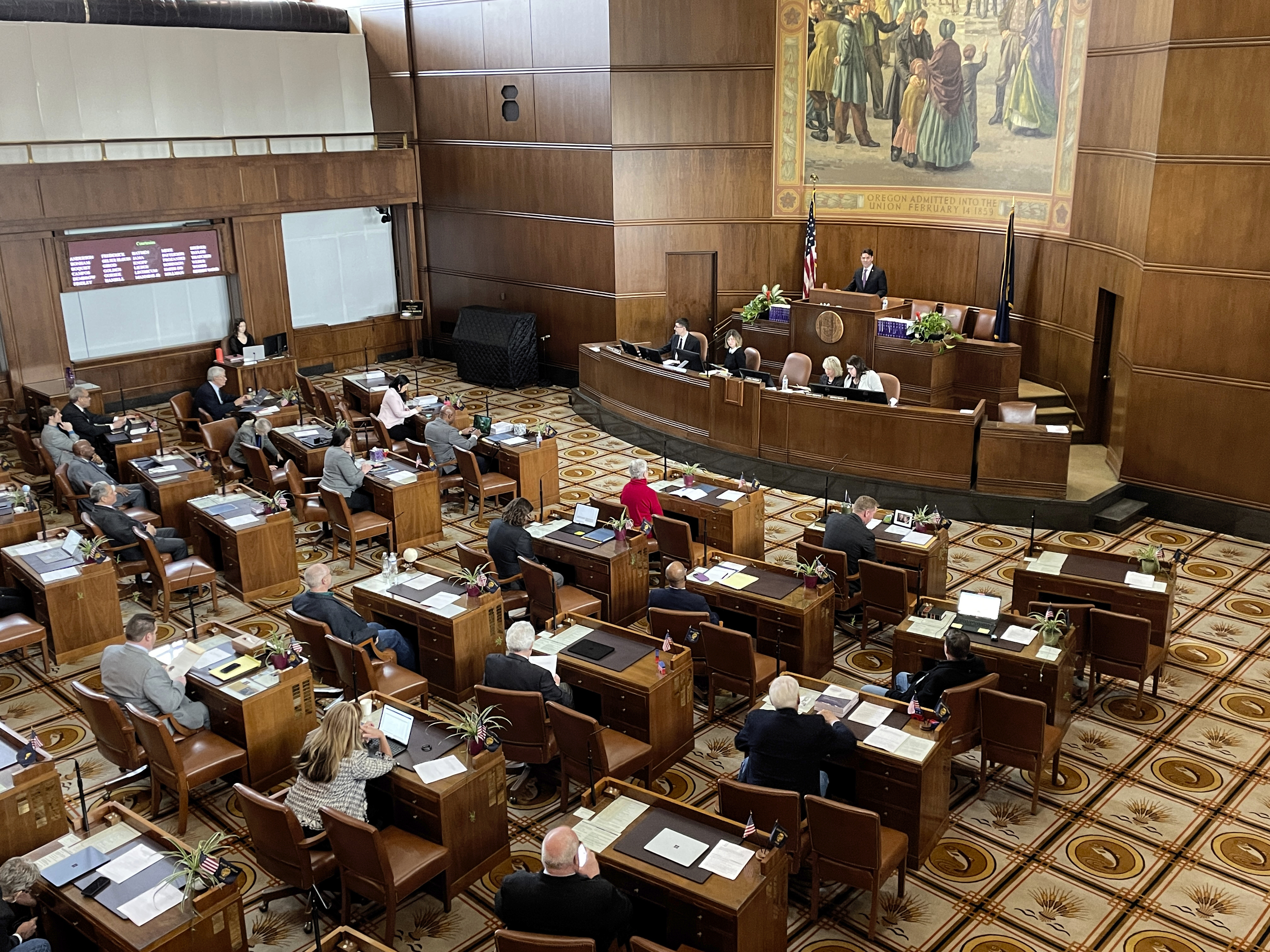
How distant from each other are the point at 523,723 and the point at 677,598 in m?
1.57

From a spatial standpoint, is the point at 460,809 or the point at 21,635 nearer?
the point at 460,809

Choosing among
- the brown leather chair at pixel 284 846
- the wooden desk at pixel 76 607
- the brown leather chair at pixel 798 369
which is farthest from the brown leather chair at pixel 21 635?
the brown leather chair at pixel 798 369

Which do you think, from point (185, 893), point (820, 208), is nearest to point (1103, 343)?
point (820, 208)

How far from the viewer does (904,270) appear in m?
16.0

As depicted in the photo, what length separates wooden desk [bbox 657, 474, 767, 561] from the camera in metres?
9.75

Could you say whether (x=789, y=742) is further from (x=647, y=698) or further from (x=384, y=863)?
(x=384, y=863)

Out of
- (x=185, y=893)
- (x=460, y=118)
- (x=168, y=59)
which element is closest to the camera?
(x=185, y=893)

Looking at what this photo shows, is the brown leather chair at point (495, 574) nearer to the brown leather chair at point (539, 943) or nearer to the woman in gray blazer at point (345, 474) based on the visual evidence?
the woman in gray blazer at point (345, 474)

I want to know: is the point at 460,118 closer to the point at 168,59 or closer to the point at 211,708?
the point at 168,59

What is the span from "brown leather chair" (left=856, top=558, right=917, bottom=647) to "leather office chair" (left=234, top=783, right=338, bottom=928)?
4.56 metres

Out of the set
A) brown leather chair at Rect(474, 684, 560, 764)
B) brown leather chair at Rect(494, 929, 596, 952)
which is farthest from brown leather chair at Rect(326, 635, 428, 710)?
brown leather chair at Rect(494, 929, 596, 952)

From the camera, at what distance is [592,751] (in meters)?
6.22

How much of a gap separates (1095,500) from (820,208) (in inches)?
272

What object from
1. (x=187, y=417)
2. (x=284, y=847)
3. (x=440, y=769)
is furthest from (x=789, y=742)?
(x=187, y=417)
